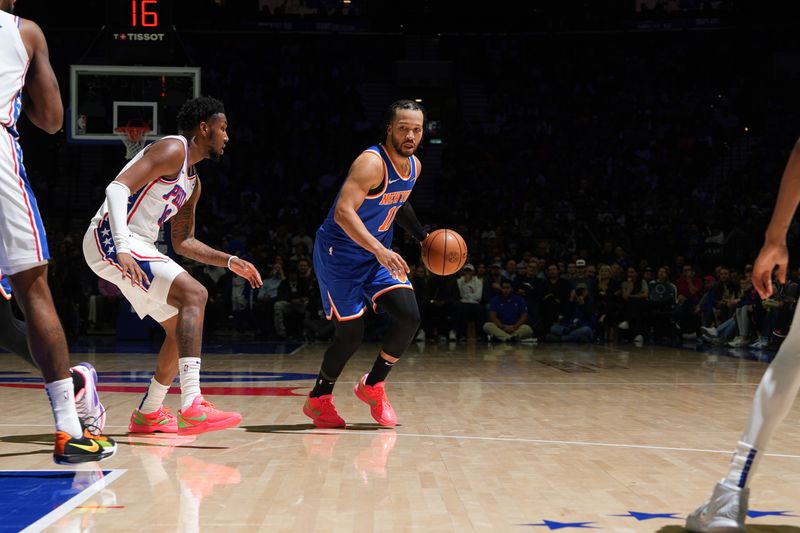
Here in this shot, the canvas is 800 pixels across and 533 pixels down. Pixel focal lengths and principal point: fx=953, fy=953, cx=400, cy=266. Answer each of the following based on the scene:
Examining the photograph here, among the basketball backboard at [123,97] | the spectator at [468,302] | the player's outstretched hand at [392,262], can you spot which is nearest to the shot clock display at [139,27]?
the basketball backboard at [123,97]

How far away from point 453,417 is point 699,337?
1001 cm

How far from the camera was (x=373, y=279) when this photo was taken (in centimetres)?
536

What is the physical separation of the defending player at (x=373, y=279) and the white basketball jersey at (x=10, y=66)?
1923 mm

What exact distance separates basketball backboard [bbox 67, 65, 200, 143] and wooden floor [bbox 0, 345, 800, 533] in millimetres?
5630

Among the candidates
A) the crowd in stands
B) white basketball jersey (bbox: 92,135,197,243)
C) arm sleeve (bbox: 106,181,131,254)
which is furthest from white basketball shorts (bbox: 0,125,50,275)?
the crowd in stands

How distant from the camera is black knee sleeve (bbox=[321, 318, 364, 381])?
527cm

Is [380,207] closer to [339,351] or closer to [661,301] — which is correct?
[339,351]

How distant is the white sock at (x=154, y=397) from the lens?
4.80 m

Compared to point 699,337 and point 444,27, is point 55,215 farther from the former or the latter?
point 699,337

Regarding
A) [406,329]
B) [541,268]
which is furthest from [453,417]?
[541,268]

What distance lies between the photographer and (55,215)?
725 inches

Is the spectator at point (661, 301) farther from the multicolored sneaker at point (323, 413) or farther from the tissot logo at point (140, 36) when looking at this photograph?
the multicolored sneaker at point (323, 413)

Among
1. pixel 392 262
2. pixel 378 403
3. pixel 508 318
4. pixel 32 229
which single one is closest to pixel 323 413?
pixel 378 403

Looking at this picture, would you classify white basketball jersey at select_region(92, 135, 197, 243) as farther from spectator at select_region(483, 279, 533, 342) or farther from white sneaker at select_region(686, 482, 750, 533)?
spectator at select_region(483, 279, 533, 342)
